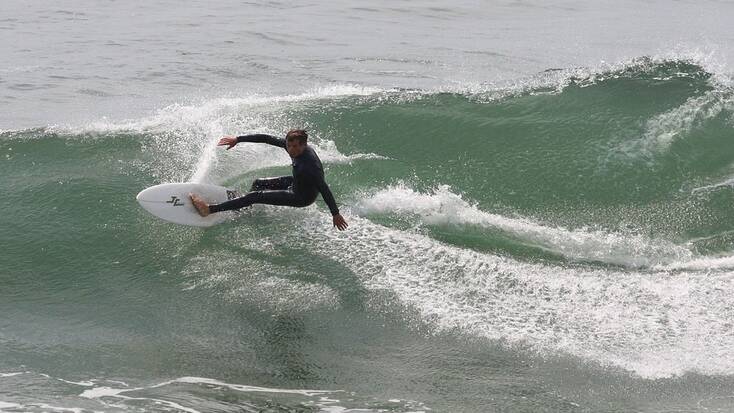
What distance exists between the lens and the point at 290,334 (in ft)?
25.3

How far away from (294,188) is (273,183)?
0.68 meters

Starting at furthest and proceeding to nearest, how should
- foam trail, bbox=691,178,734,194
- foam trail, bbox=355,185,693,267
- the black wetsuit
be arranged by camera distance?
foam trail, bbox=691,178,734,194
foam trail, bbox=355,185,693,267
the black wetsuit

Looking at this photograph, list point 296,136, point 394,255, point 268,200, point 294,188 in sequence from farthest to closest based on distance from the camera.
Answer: point 268,200 < point 294,188 < point 394,255 < point 296,136

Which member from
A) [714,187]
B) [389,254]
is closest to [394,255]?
[389,254]

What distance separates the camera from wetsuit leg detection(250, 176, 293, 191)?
9.50 metres

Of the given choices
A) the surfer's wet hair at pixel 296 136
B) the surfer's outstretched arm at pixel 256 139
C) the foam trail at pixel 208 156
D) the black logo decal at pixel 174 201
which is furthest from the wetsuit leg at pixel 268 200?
the foam trail at pixel 208 156

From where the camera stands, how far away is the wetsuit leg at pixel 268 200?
9.06m

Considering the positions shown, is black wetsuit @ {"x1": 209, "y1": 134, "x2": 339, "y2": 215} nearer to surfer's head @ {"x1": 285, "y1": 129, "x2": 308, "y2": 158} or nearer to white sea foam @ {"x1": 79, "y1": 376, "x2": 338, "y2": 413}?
surfer's head @ {"x1": 285, "y1": 129, "x2": 308, "y2": 158}

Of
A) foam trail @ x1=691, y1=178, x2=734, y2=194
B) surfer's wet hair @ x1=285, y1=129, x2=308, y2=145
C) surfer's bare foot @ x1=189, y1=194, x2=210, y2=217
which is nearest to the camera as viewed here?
surfer's wet hair @ x1=285, y1=129, x2=308, y2=145

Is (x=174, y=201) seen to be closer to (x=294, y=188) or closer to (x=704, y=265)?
(x=294, y=188)

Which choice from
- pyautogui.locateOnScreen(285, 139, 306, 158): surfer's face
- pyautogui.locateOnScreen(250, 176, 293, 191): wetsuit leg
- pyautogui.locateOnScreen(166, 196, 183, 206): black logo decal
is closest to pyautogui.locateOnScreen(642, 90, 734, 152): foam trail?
pyautogui.locateOnScreen(250, 176, 293, 191): wetsuit leg

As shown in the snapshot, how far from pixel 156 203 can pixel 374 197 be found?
2.65 meters

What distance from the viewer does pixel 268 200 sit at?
29.9 ft

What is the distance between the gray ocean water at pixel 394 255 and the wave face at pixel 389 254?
3 centimetres
